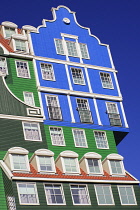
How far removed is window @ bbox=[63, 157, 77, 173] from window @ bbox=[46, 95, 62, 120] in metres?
5.26

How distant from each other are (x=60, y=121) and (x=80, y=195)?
29.6 ft

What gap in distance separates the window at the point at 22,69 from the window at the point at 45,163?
10.6 meters

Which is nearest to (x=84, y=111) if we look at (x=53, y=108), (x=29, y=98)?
(x=53, y=108)

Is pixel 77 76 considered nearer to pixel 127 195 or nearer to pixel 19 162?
pixel 19 162

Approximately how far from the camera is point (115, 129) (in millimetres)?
54875

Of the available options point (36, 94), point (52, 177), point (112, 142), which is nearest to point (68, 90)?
point (36, 94)

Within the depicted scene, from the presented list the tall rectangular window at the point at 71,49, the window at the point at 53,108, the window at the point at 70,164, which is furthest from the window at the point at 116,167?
the tall rectangular window at the point at 71,49

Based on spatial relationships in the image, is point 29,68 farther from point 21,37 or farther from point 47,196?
point 47,196

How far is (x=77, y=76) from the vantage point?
5697 cm

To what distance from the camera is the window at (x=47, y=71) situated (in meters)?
55.0

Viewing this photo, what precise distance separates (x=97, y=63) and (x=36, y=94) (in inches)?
384

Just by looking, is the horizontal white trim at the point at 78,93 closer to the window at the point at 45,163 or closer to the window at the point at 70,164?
the window at the point at 70,164

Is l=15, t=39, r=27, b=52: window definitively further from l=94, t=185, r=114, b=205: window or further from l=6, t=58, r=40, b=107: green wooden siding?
l=94, t=185, r=114, b=205: window

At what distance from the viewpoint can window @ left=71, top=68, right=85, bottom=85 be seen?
5650 centimetres
